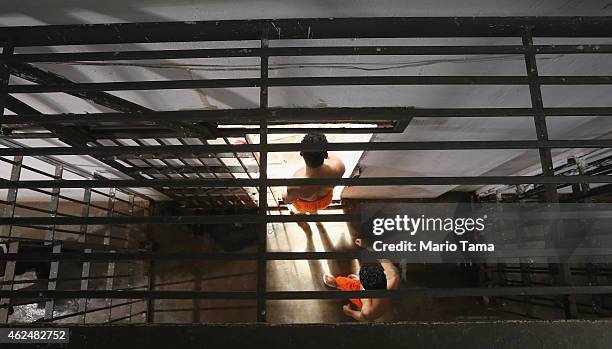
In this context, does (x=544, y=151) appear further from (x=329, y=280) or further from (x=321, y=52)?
(x=329, y=280)

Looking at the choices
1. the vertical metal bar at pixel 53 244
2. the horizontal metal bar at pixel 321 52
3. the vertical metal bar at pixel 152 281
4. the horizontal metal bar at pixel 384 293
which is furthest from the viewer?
the vertical metal bar at pixel 152 281

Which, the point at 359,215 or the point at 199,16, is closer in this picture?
the point at 359,215

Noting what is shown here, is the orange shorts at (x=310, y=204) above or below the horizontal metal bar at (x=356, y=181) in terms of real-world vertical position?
above

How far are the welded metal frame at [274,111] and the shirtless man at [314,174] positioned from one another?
737 mm

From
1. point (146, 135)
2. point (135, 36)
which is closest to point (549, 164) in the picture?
point (135, 36)

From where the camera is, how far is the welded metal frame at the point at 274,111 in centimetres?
126

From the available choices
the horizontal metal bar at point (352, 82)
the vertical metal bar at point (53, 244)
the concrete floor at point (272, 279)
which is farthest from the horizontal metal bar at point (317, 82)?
the concrete floor at point (272, 279)

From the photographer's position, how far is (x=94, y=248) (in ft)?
13.0

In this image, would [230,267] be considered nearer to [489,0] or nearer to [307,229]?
[307,229]

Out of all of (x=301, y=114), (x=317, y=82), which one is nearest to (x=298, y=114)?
(x=301, y=114)

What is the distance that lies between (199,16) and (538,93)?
1383 millimetres

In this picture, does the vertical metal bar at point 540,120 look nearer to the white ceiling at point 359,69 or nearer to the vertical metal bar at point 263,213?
the white ceiling at point 359,69
